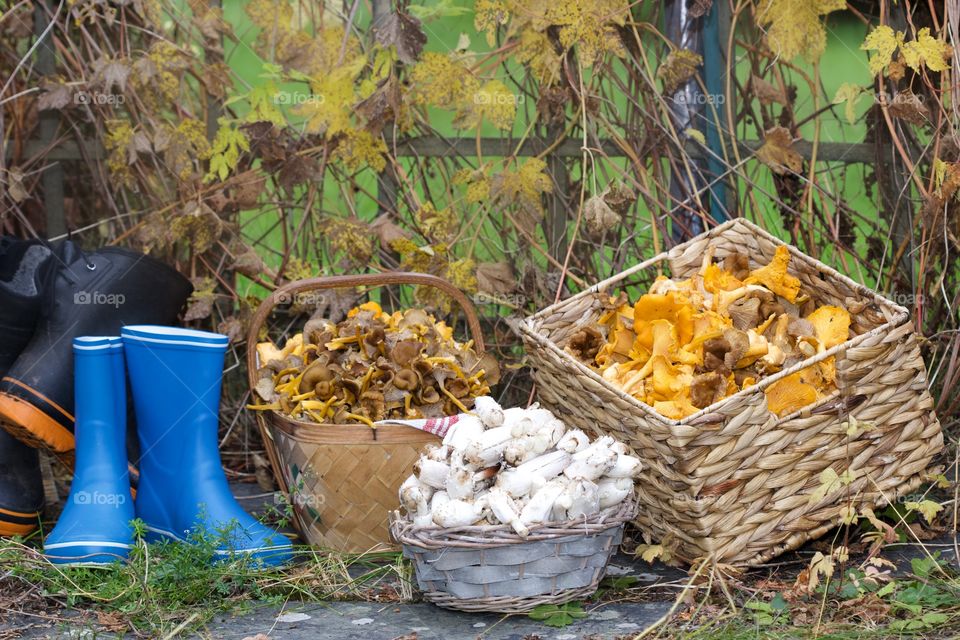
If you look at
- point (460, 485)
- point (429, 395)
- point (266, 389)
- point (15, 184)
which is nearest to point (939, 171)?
point (429, 395)

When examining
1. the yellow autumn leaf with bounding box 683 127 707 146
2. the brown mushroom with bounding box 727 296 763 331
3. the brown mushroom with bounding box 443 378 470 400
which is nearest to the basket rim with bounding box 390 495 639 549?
the brown mushroom with bounding box 443 378 470 400

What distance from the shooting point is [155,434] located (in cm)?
230

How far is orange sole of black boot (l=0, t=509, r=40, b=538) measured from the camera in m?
2.32

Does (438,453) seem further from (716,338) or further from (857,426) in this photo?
(857,426)

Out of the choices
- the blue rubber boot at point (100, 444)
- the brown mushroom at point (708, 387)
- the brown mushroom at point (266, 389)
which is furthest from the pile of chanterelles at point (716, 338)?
the blue rubber boot at point (100, 444)

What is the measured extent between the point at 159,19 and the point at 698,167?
1554mm

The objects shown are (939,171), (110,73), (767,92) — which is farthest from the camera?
(110,73)

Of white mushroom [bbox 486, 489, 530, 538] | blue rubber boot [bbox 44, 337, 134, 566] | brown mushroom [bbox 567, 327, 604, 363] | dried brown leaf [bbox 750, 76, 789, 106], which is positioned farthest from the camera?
dried brown leaf [bbox 750, 76, 789, 106]

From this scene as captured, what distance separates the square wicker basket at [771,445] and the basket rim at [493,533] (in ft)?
0.60

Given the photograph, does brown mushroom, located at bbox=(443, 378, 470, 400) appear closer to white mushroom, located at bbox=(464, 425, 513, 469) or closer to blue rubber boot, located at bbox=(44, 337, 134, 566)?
white mushroom, located at bbox=(464, 425, 513, 469)

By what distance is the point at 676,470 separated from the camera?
1.94m

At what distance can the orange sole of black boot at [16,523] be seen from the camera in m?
2.32

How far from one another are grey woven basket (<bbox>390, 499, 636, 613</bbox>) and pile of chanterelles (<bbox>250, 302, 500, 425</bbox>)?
358 mm

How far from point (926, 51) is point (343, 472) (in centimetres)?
165
